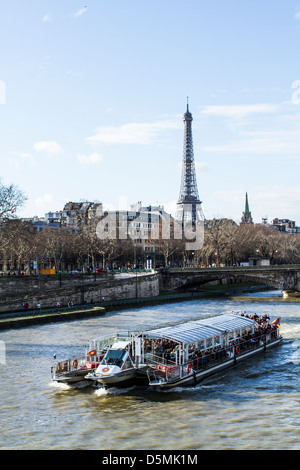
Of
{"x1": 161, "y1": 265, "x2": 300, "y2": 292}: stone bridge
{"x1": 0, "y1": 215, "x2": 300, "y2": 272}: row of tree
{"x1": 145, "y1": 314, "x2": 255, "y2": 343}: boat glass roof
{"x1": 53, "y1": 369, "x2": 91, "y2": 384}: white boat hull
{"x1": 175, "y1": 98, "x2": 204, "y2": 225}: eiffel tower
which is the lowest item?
{"x1": 53, "y1": 369, "x2": 91, "y2": 384}: white boat hull

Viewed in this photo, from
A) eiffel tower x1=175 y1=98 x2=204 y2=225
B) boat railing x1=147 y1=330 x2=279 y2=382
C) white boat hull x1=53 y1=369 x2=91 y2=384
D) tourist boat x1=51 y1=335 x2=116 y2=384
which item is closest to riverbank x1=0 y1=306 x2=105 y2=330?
tourist boat x1=51 y1=335 x2=116 y2=384

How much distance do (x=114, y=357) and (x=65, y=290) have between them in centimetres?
2710

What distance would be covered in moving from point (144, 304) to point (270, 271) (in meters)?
17.3

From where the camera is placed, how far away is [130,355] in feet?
81.4

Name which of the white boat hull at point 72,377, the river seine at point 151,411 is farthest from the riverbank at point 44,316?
the white boat hull at point 72,377

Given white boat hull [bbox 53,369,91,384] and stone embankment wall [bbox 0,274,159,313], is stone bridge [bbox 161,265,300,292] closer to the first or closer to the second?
stone embankment wall [bbox 0,274,159,313]

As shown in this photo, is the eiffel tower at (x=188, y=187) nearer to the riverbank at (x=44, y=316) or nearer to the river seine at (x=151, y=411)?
the riverbank at (x=44, y=316)

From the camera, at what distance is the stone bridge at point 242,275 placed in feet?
215

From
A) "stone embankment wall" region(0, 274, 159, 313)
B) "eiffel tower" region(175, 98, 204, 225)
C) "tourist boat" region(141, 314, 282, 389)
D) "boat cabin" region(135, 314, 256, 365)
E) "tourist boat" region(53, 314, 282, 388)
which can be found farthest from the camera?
"eiffel tower" region(175, 98, 204, 225)

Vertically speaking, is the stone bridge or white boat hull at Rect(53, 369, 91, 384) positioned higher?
the stone bridge

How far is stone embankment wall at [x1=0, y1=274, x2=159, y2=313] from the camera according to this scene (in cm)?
4593
